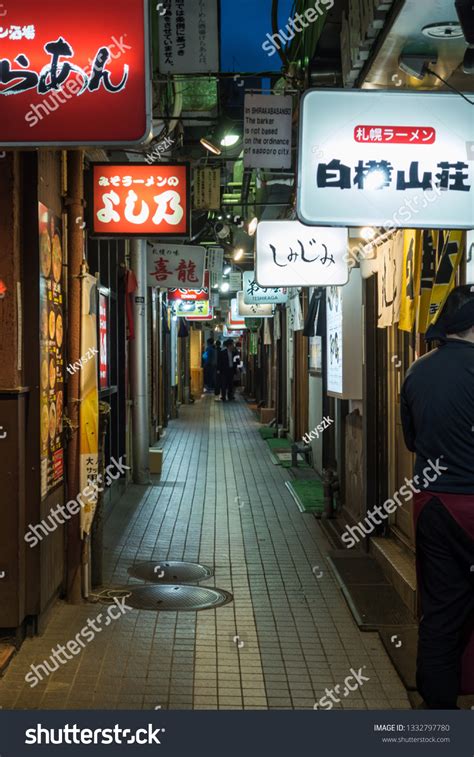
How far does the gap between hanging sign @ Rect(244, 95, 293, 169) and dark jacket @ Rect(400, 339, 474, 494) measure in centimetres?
820

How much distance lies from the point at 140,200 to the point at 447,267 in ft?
14.8

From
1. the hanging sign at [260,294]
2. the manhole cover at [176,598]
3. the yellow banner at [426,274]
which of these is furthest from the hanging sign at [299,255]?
the hanging sign at [260,294]

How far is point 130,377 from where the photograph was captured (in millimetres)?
15227

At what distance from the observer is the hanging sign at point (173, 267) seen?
16750 mm

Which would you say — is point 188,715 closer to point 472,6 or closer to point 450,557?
point 450,557

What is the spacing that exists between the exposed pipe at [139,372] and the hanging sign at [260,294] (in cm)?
477

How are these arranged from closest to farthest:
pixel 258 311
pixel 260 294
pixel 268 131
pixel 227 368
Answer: pixel 268 131, pixel 260 294, pixel 258 311, pixel 227 368

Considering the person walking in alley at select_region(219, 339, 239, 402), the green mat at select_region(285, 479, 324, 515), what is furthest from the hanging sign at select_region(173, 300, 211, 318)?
the green mat at select_region(285, 479, 324, 515)

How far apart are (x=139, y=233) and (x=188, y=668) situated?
17.2 ft

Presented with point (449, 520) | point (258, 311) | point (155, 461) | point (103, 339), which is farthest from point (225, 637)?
point (258, 311)

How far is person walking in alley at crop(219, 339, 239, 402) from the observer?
38.5m

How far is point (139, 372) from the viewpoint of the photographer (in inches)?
599

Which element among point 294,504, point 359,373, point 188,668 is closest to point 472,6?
point 188,668

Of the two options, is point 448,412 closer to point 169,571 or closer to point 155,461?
point 169,571
